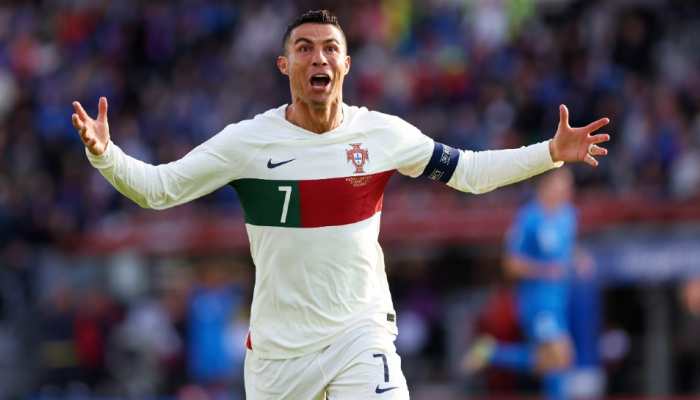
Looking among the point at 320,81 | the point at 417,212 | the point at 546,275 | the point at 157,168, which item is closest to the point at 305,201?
the point at 320,81

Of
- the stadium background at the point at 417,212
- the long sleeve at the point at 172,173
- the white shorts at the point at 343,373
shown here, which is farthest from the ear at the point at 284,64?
the stadium background at the point at 417,212

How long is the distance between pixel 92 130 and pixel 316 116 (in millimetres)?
1093

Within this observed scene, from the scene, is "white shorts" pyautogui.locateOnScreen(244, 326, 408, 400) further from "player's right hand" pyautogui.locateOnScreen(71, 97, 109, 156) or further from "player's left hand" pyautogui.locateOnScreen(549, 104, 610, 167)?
"player's right hand" pyautogui.locateOnScreen(71, 97, 109, 156)

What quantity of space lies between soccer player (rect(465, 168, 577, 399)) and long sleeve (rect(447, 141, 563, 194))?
5.73 metres

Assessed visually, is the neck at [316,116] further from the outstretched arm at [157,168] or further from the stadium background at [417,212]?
the stadium background at [417,212]

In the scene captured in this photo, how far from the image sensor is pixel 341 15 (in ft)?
67.1

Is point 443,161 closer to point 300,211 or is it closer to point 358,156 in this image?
point 358,156

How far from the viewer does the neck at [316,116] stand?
7020 mm

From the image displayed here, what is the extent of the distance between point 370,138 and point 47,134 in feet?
48.0

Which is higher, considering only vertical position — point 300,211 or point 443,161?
point 443,161

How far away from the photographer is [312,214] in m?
6.95

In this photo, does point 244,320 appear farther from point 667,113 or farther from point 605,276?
point 667,113

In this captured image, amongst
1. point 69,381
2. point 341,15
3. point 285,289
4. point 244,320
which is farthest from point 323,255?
point 341,15

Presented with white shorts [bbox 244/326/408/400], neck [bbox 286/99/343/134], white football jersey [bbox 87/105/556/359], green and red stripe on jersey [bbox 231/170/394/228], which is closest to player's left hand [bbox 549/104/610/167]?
white football jersey [bbox 87/105/556/359]
